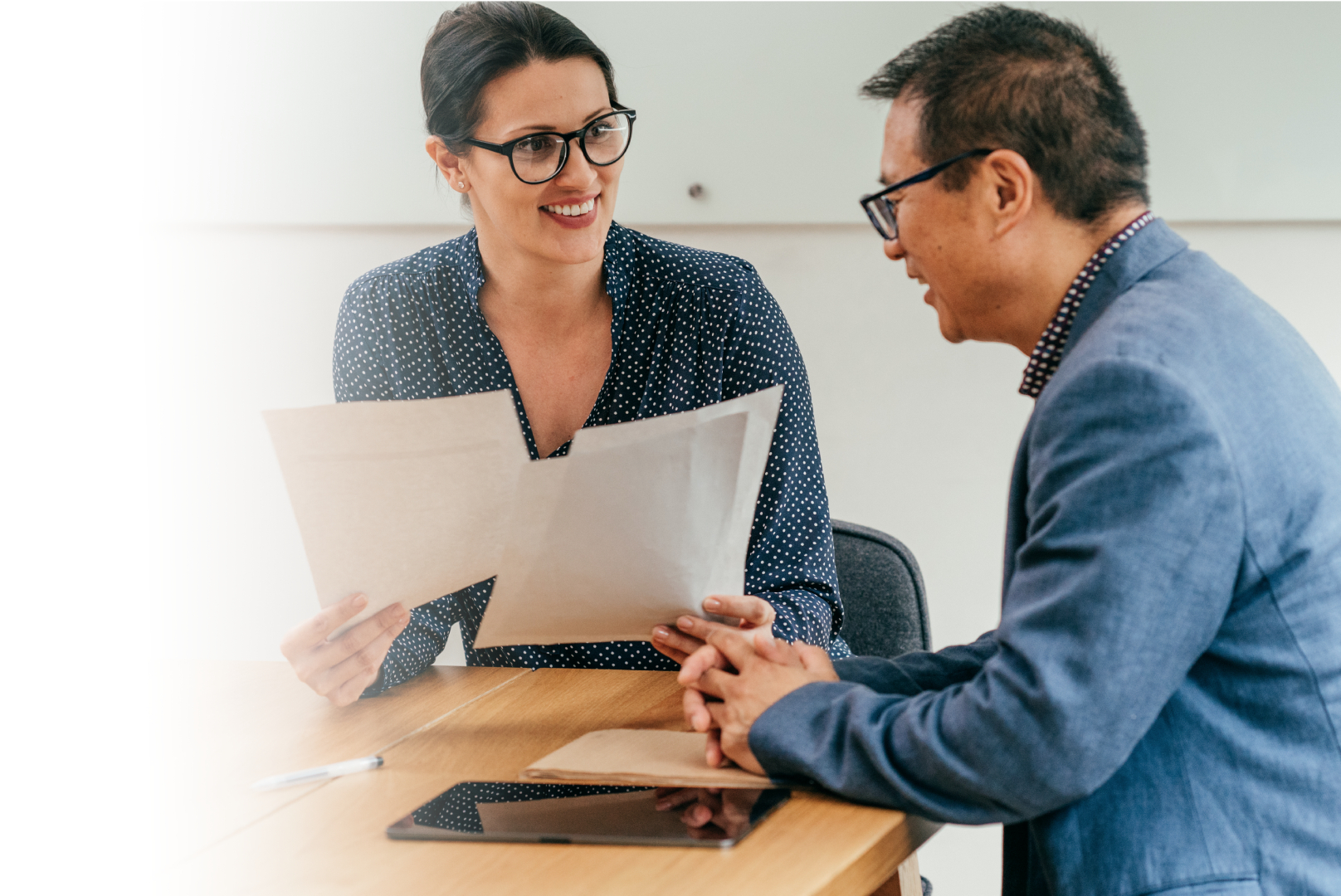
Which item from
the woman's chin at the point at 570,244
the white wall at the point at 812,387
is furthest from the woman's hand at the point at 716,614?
the white wall at the point at 812,387

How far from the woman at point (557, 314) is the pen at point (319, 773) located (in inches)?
9.4

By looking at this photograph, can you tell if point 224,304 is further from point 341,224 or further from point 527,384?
point 527,384

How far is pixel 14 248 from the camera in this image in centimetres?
110

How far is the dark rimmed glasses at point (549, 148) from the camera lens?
1422mm

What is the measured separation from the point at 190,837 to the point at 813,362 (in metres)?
1.59

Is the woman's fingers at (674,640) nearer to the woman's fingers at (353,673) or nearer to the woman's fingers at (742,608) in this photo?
the woman's fingers at (742,608)

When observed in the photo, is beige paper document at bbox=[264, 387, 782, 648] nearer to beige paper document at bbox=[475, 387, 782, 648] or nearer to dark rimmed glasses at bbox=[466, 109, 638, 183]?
beige paper document at bbox=[475, 387, 782, 648]

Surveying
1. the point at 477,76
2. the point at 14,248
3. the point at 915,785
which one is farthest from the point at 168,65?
the point at 915,785

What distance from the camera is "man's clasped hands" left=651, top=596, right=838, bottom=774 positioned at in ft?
3.10

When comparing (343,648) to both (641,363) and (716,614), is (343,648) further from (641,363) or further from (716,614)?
(641,363)

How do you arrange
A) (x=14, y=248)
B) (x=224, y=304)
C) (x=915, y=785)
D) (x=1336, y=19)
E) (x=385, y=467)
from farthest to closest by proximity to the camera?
(x=224, y=304) → (x=1336, y=19) → (x=14, y=248) → (x=385, y=467) → (x=915, y=785)

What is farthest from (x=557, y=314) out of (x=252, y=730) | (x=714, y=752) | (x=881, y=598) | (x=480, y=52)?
(x=714, y=752)

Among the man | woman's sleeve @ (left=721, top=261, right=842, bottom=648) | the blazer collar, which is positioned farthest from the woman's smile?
the blazer collar

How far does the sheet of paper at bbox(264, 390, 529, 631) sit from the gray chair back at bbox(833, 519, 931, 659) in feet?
2.06
